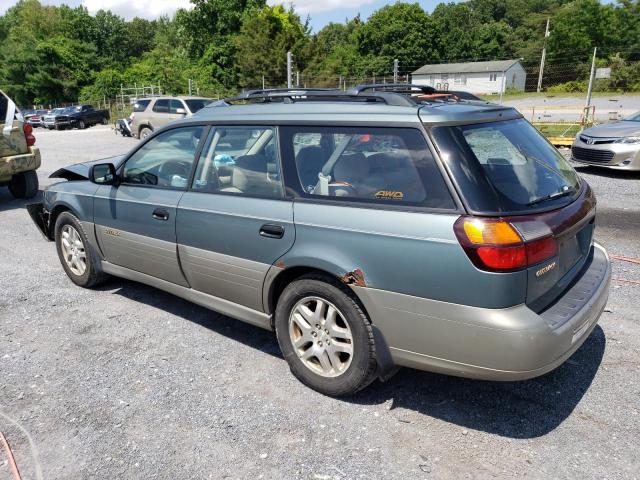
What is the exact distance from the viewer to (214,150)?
3.77 metres

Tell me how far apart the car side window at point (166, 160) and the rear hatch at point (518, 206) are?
6.58ft

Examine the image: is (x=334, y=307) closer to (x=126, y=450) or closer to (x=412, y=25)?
(x=126, y=450)

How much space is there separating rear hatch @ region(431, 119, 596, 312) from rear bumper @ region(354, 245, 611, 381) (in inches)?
5.3

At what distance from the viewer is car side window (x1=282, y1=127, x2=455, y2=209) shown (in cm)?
275

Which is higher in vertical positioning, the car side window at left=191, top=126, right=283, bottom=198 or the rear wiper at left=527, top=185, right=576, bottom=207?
the car side window at left=191, top=126, right=283, bottom=198

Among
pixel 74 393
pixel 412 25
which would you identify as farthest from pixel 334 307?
pixel 412 25

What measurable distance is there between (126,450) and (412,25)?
7686 centimetres

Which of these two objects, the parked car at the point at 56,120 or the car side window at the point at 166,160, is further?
the parked car at the point at 56,120

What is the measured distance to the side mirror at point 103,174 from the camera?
171 inches

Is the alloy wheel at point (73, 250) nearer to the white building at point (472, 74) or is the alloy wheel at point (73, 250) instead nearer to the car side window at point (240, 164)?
the car side window at point (240, 164)

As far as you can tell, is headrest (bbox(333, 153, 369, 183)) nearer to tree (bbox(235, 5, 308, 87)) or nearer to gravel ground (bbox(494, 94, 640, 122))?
gravel ground (bbox(494, 94, 640, 122))

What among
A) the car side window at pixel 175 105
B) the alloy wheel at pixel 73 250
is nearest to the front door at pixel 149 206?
the alloy wheel at pixel 73 250

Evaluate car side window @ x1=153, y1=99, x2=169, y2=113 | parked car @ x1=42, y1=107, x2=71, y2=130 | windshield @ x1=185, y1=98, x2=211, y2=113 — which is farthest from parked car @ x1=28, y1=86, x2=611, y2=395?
parked car @ x1=42, y1=107, x2=71, y2=130

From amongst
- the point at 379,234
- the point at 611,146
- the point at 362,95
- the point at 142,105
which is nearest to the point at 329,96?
the point at 362,95
